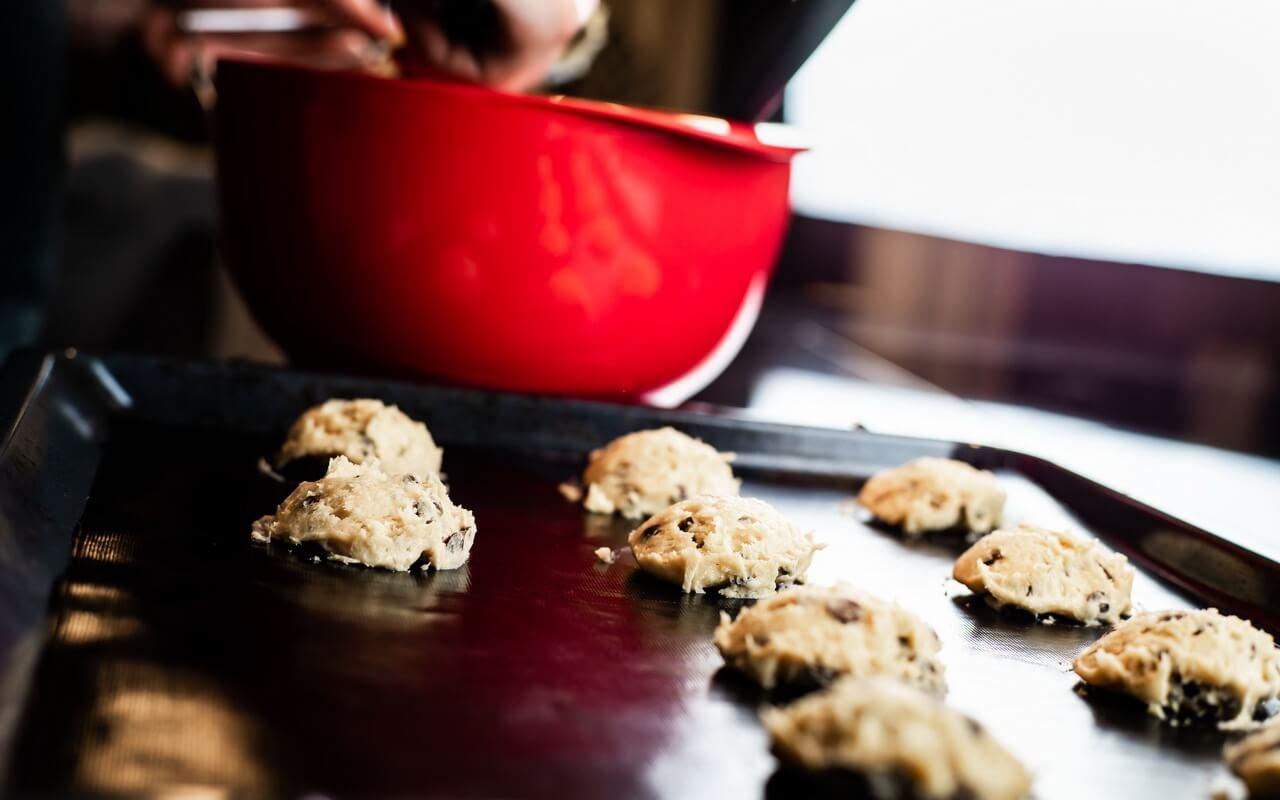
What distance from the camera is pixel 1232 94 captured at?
280 centimetres

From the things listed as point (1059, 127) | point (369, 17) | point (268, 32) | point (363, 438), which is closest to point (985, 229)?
point (1059, 127)

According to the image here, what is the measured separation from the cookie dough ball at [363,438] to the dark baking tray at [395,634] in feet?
0.16

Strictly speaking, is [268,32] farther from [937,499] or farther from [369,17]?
[937,499]

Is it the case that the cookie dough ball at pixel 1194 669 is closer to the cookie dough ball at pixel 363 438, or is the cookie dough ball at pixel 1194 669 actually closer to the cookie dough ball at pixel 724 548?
the cookie dough ball at pixel 724 548

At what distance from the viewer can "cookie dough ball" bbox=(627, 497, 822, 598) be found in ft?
3.03

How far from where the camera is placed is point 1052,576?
950mm

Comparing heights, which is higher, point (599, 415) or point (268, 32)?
point (268, 32)

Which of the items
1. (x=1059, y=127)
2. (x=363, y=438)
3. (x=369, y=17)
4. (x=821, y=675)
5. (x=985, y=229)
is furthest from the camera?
(x=985, y=229)

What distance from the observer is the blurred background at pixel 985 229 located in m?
2.65

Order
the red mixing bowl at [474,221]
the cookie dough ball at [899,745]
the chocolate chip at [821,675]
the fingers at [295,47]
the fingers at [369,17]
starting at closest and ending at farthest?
the cookie dough ball at [899,745] → the chocolate chip at [821,675] → the red mixing bowl at [474,221] → the fingers at [369,17] → the fingers at [295,47]

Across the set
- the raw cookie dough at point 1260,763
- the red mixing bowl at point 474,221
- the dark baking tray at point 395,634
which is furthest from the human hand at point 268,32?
the raw cookie dough at point 1260,763

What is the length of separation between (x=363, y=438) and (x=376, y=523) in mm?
257

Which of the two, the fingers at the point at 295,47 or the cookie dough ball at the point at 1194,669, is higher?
the fingers at the point at 295,47

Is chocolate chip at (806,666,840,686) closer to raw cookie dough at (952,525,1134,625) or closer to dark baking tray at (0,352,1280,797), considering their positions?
dark baking tray at (0,352,1280,797)
